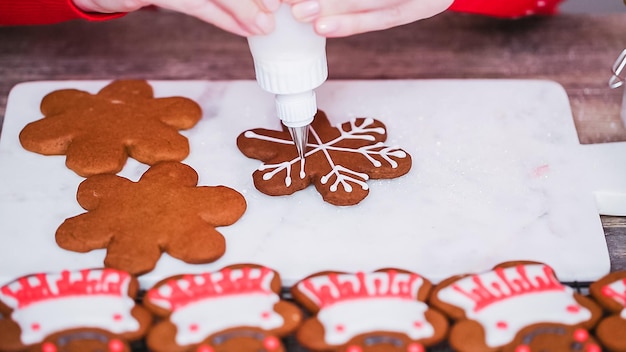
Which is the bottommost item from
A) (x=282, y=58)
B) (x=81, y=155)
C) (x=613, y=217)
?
(x=613, y=217)

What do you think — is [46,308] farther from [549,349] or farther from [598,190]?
[598,190]

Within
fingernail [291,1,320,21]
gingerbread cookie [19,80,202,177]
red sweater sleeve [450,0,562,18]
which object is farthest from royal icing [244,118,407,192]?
red sweater sleeve [450,0,562,18]

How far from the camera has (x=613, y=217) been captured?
97 centimetres

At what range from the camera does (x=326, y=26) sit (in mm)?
861

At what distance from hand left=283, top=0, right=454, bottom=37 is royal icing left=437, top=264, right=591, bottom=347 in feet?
1.07

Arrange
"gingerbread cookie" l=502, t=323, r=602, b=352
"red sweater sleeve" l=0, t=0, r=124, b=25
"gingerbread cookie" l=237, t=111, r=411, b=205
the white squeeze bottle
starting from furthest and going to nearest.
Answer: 1. "red sweater sleeve" l=0, t=0, r=124, b=25
2. "gingerbread cookie" l=237, t=111, r=411, b=205
3. the white squeeze bottle
4. "gingerbread cookie" l=502, t=323, r=602, b=352

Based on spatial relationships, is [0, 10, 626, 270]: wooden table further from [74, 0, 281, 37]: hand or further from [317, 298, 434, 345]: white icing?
[317, 298, 434, 345]: white icing

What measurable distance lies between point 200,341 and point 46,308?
17cm

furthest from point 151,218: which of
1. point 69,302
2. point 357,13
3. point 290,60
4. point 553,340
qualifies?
point 553,340

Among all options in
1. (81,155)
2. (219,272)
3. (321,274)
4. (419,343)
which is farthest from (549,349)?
(81,155)

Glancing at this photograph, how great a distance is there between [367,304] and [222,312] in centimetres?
15

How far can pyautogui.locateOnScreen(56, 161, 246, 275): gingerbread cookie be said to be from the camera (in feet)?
2.84

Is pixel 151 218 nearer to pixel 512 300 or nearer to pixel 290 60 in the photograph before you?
pixel 290 60

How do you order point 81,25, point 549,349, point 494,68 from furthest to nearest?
point 81,25 → point 494,68 → point 549,349
